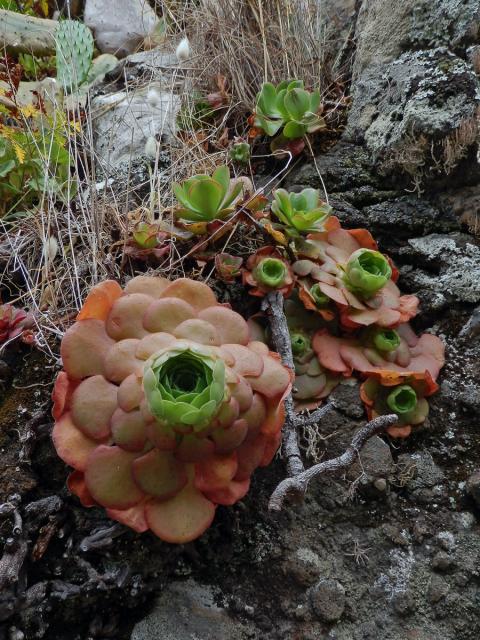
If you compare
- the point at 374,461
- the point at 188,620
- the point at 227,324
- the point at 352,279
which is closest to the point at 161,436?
the point at 227,324

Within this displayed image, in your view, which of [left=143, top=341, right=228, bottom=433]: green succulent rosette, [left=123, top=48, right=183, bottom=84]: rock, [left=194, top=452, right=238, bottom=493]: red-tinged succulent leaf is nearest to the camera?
[left=143, top=341, right=228, bottom=433]: green succulent rosette

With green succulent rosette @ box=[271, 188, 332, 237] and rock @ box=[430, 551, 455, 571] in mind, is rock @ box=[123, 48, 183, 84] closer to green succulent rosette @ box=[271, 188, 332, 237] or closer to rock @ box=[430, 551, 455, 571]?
green succulent rosette @ box=[271, 188, 332, 237]

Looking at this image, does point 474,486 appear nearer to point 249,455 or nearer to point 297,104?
point 249,455

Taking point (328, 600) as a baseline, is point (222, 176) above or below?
above

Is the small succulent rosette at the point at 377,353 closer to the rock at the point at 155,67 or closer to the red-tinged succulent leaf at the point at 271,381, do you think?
the red-tinged succulent leaf at the point at 271,381

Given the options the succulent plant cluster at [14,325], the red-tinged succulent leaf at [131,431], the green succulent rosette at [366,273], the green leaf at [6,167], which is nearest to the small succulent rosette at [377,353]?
the green succulent rosette at [366,273]

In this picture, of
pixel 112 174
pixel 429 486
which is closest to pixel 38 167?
pixel 112 174

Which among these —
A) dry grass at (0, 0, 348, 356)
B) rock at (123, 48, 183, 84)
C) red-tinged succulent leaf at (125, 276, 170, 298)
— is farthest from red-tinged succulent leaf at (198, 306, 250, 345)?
rock at (123, 48, 183, 84)
